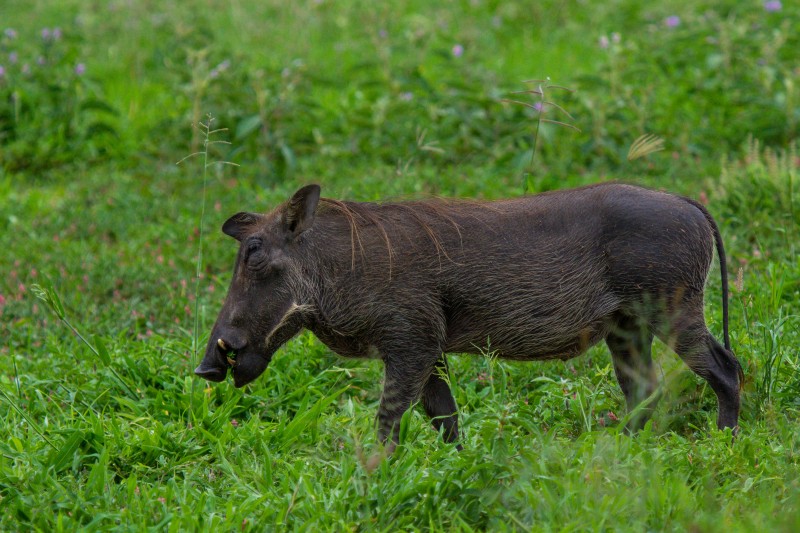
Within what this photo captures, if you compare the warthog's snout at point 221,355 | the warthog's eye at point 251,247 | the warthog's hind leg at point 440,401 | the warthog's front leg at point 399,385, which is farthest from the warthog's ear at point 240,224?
the warthog's hind leg at point 440,401

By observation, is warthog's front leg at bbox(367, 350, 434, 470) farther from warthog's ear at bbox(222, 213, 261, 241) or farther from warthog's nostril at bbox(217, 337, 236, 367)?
warthog's ear at bbox(222, 213, 261, 241)

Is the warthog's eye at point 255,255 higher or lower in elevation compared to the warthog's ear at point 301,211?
lower

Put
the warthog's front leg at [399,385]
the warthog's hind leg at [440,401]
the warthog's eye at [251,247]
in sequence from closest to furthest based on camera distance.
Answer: the warthog's front leg at [399,385] → the warthog's eye at [251,247] → the warthog's hind leg at [440,401]

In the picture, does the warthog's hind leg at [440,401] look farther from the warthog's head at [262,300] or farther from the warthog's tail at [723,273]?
the warthog's tail at [723,273]

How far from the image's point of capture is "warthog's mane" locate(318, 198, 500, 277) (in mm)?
3988

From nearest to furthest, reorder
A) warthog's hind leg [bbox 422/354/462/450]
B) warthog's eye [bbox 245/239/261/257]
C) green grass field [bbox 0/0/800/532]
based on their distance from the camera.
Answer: green grass field [bbox 0/0/800/532]
warthog's eye [bbox 245/239/261/257]
warthog's hind leg [bbox 422/354/462/450]

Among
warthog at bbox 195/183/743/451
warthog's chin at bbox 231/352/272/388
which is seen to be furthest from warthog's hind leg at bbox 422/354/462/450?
warthog's chin at bbox 231/352/272/388

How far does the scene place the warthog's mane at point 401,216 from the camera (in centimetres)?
399

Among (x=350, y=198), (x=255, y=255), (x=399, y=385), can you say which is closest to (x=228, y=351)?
(x=255, y=255)

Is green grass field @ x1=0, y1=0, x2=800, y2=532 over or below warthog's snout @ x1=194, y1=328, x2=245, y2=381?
below

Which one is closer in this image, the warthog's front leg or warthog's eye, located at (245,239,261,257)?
the warthog's front leg

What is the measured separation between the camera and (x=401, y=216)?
13.6 feet

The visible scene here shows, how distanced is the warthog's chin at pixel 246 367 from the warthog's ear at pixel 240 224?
46 centimetres

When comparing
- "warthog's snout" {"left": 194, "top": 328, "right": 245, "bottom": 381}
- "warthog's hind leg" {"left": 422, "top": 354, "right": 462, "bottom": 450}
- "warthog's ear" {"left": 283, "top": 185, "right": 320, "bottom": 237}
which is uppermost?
"warthog's ear" {"left": 283, "top": 185, "right": 320, "bottom": 237}
